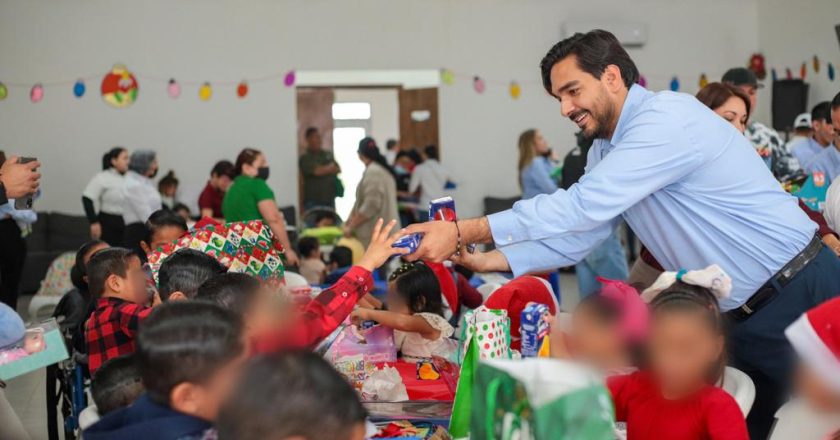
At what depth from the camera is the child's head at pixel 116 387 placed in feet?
8.05

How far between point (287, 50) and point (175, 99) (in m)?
1.35

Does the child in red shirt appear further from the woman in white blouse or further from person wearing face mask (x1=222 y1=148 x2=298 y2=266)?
the woman in white blouse

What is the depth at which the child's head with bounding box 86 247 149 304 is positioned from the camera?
3.31m

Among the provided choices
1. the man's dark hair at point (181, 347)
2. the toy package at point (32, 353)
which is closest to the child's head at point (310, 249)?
the toy package at point (32, 353)

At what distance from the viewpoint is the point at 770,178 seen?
2.54 m

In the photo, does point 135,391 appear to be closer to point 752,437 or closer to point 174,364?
point 174,364

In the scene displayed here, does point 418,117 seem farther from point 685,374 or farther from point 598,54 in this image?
point 685,374

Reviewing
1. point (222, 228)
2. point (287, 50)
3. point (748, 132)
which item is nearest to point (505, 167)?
point (287, 50)

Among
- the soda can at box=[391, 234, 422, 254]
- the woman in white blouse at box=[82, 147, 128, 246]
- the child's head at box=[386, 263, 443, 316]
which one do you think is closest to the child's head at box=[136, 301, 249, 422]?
the soda can at box=[391, 234, 422, 254]

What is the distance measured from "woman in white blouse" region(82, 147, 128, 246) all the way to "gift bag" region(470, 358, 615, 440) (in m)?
6.24

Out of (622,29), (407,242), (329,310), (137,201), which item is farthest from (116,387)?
(622,29)

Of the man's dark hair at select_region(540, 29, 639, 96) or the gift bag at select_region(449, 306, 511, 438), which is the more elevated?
the man's dark hair at select_region(540, 29, 639, 96)

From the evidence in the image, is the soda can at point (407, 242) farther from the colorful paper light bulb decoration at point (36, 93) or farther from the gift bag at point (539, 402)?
the colorful paper light bulb decoration at point (36, 93)

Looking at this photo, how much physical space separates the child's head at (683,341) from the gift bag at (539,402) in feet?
1.48
